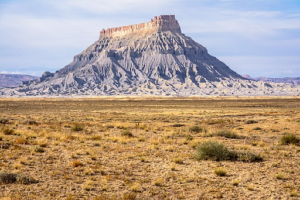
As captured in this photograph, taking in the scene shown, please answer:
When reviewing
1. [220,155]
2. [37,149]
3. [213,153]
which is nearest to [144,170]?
[213,153]

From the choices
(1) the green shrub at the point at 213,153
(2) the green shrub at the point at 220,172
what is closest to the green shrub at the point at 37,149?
(1) the green shrub at the point at 213,153

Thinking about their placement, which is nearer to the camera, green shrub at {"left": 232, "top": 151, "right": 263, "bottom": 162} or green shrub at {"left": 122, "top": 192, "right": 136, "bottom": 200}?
green shrub at {"left": 122, "top": 192, "right": 136, "bottom": 200}

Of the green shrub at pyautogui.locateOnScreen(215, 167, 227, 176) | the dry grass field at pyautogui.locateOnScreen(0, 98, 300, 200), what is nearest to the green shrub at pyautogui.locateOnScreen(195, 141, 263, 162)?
the dry grass field at pyautogui.locateOnScreen(0, 98, 300, 200)

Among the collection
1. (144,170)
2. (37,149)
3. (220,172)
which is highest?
(37,149)

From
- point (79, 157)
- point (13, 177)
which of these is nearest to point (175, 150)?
point (79, 157)

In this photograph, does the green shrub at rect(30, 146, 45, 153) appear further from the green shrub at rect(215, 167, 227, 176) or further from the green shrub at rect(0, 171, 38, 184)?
the green shrub at rect(215, 167, 227, 176)

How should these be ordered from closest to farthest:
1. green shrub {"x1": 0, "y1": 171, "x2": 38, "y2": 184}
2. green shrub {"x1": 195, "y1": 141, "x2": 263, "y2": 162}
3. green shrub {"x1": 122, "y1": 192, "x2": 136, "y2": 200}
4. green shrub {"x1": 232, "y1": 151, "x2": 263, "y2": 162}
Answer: green shrub {"x1": 122, "y1": 192, "x2": 136, "y2": 200}, green shrub {"x1": 0, "y1": 171, "x2": 38, "y2": 184}, green shrub {"x1": 232, "y1": 151, "x2": 263, "y2": 162}, green shrub {"x1": 195, "y1": 141, "x2": 263, "y2": 162}

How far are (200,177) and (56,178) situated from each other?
4762 millimetres

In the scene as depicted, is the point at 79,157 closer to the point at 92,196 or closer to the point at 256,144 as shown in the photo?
the point at 92,196

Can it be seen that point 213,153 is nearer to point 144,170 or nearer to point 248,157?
point 248,157

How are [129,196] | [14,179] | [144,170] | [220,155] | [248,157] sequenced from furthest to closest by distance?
[220,155] < [248,157] < [144,170] < [14,179] < [129,196]

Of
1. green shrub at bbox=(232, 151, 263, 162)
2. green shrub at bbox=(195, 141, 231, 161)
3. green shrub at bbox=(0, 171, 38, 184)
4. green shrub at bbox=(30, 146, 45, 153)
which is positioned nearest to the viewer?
green shrub at bbox=(0, 171, 38, 184)

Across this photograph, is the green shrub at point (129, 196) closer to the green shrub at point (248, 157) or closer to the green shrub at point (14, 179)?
the green shrub at point (14, 179)

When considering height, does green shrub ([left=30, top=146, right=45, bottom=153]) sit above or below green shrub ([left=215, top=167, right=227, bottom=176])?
above
